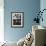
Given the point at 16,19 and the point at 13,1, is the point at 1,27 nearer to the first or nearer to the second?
the point at 16,19

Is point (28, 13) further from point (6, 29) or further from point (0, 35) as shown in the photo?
point (0, 35)

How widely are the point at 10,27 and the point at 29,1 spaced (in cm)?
138

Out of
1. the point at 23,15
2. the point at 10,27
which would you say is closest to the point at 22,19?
the point at 23,15

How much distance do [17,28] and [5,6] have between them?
3.51 feet

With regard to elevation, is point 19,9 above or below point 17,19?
above

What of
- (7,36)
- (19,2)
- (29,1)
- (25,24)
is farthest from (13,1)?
(7,36)

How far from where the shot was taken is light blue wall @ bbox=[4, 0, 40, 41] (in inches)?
230

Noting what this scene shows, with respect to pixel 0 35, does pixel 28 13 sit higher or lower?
higher

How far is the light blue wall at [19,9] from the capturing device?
5.85 m

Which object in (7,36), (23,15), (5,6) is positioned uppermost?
(5,6)

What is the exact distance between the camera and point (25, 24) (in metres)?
5.91

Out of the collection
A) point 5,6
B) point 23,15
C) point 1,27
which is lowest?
point 1,27

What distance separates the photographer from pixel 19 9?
5.89 metres

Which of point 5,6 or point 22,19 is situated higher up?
point 5,6
